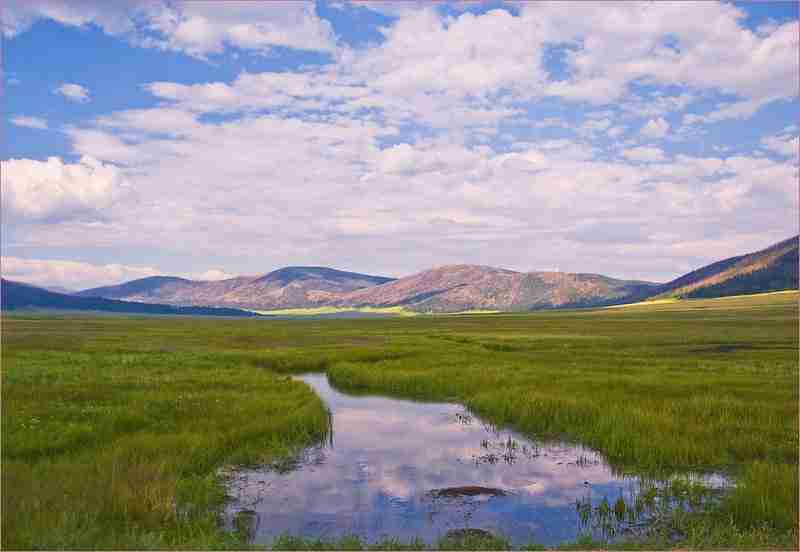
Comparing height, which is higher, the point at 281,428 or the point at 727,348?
the point at 281,428

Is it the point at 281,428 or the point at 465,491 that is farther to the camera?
the point at 281,428

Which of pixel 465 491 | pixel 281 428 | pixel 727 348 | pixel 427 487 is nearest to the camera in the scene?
pixel 465 491

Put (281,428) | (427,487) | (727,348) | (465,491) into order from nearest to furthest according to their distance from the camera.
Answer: (465,491)
(427,487)
(281,428)
(727,348)

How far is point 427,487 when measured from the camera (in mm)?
16609

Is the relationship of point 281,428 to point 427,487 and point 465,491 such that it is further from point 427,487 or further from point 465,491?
point 465,491

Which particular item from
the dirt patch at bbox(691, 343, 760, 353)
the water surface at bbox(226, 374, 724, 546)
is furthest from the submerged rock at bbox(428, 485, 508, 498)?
the dirt patch at bbox(691, 343, 760, 353)

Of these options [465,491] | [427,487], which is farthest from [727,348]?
[427,487]

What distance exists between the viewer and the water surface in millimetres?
13625

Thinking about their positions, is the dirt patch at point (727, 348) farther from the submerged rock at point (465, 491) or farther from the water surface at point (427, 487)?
the submerged rock at point (465, 491)

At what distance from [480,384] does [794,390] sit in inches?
660

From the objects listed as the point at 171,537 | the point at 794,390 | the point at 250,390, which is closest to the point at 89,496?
the point at 171,537

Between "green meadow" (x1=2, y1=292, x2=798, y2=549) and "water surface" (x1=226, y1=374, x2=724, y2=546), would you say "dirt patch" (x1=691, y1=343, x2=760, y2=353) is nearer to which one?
"green meadow" (x1=2, y1=292, x2=798, y2=549)

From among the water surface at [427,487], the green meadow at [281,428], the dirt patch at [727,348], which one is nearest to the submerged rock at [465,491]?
the water surface at [427,487]

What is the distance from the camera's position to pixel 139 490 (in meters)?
12.9
